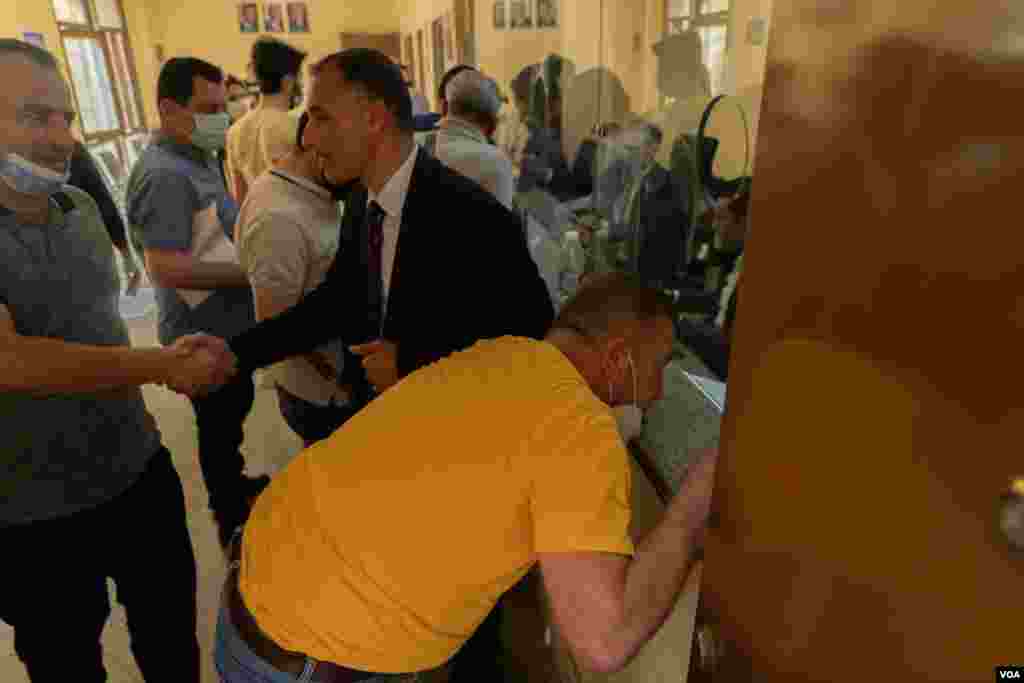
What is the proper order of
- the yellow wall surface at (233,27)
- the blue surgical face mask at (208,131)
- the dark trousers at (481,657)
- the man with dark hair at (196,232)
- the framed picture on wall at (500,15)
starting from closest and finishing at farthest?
the dark trousers at (481,657) → the man with dark hair at (196,232) → the blue surgical face mask at (208,131) → the framed picture on wall at (500,15) → the yellow wall surface at (233,27)

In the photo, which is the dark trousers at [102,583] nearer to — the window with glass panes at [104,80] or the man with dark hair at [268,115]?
the man with dark hair at [268,115]

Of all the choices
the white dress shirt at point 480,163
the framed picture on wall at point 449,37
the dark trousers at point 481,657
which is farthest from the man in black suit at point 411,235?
the framed picture on wall at point 449,37

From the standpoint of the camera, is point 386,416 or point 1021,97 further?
point 386,416

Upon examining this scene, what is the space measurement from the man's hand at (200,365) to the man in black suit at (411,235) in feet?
1.28

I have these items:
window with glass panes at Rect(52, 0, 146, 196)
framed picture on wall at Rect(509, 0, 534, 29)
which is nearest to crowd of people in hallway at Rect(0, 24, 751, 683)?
framed picture on wall at Rect(509, 0, 534, 29)

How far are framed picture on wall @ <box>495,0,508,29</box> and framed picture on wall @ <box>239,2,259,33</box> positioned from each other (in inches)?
397

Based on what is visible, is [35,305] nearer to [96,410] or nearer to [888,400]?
[96,410]

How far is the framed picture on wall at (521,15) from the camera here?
2.82 meters

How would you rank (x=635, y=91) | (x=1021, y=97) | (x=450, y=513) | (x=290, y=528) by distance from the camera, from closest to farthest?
(x=1021, y=97), (x=450, y=513), (x=290, y=528), (x=635, y=91)

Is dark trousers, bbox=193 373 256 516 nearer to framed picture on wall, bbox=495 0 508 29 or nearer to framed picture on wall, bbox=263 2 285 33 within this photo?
framed picture on wall, bbox=495 0 508 29

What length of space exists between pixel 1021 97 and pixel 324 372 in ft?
5.81

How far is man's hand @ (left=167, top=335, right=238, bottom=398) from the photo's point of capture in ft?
5.14

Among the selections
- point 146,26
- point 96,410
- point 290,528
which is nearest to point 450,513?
point 290,528

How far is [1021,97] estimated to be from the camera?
291 millimetres
